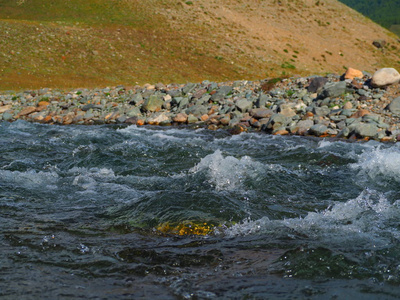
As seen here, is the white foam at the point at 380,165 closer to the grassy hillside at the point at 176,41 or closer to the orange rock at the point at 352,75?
the orange rock at the point at 352,75

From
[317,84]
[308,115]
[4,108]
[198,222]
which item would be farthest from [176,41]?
[198,222]

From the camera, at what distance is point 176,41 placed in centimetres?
3694

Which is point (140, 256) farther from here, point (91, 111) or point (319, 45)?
point (319, 45)

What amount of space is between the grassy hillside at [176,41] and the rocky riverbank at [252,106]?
6755 mm

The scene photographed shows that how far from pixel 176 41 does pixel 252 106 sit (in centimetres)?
2215

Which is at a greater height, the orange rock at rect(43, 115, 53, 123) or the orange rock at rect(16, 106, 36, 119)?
the orange rock at rect(43, 115, 53, 123)

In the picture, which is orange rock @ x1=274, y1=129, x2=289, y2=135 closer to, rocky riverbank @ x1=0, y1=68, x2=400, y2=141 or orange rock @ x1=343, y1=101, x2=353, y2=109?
rocky riverbank @ x1=0, y1=68, x2=400, y2=141

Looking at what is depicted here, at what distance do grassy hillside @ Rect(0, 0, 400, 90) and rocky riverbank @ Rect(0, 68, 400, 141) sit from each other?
6.75 metres

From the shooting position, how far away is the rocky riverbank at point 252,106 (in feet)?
45.4

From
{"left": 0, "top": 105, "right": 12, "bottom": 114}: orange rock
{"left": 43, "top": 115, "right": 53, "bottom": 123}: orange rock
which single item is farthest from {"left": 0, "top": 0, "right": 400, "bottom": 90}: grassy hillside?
{"left": 43, "top": 115, "right": 53, "bottom": 123}: orange rock

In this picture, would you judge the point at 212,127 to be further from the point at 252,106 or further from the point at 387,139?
the point at 387,139

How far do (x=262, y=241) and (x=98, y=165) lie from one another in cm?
527


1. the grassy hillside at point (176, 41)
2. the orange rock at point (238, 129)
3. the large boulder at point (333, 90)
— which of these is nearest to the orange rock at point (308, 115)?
the large boulder at point (333, 90)

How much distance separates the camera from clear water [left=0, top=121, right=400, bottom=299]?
3953mm
